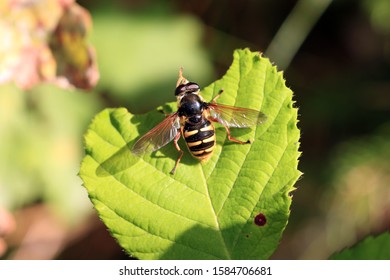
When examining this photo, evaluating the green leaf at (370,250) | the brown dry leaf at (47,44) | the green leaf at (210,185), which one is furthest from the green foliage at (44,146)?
the green leaf at (370,250)

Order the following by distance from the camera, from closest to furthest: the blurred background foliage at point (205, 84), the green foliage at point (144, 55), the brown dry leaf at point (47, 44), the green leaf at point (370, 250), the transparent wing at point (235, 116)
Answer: the green leaf at point (370, 250), the transparent wing at point (235, 116), the brown dry leaf at point (47, 44), the blurred background foliage at point (205, 84), the green foliage at point (144, 55)

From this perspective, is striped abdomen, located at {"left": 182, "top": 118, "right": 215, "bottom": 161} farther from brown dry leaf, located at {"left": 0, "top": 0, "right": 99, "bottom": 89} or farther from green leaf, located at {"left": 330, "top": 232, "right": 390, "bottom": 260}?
green leaf, located at {"left": 330, "top": 232, "right": 390, "bottom": 260}

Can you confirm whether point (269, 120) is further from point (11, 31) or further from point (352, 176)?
point (352, 176)

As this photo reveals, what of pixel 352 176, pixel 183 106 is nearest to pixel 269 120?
pixel 183 106

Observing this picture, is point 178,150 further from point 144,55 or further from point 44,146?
point 144,55

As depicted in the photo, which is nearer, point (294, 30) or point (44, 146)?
point (44, 146)

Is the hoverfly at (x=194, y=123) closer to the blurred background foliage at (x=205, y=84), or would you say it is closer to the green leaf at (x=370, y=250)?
the green leaf at (x=370, y=250)

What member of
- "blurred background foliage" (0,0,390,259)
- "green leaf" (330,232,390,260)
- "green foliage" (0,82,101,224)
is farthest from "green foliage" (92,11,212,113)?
"green leaf" (330,232,390,260)

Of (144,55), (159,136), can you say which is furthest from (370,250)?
(144,55)
